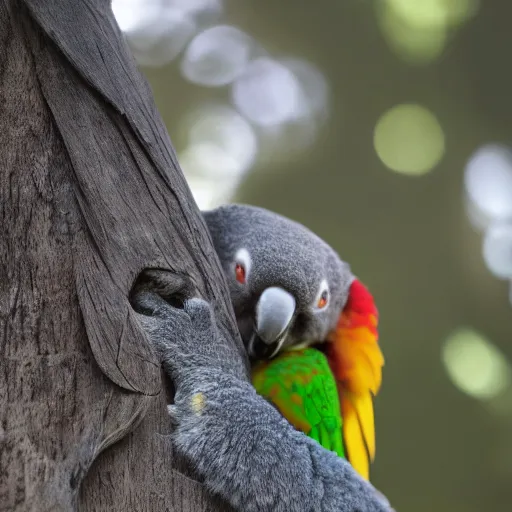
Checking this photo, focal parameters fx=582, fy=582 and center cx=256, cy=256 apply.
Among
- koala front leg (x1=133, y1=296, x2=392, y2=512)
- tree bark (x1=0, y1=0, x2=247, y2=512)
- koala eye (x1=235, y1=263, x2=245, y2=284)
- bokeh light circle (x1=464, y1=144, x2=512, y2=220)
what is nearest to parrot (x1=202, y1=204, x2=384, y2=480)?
koala eye (x1=235, y1=263, x2=245, y2=284)

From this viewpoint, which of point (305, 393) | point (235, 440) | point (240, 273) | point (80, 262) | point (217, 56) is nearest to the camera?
point (80, 262)

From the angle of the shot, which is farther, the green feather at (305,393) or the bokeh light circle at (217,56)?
the bokeh light circle at (217,56)

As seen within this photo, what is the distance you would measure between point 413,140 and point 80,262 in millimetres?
4185

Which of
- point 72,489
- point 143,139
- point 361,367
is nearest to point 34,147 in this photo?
point 143,139

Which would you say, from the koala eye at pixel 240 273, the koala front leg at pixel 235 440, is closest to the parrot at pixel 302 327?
the koala eye at pixel 240 273

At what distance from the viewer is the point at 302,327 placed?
207 cm

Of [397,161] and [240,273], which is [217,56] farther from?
[240,273]

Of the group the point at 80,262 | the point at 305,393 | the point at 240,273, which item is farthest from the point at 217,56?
the point at 80,262

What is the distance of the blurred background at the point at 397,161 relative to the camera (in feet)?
15.1

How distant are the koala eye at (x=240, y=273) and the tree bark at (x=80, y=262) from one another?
1.87 ft

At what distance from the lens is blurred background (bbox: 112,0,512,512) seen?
461 centimetres

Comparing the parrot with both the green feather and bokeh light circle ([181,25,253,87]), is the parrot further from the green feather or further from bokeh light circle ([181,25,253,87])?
bokeh light circle ([181,25,253,87])

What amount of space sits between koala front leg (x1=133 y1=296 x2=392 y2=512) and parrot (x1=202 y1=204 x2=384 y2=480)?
0.38m

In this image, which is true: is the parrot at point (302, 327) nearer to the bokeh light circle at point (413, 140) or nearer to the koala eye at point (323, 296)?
the koala eye at point (323, 296)
